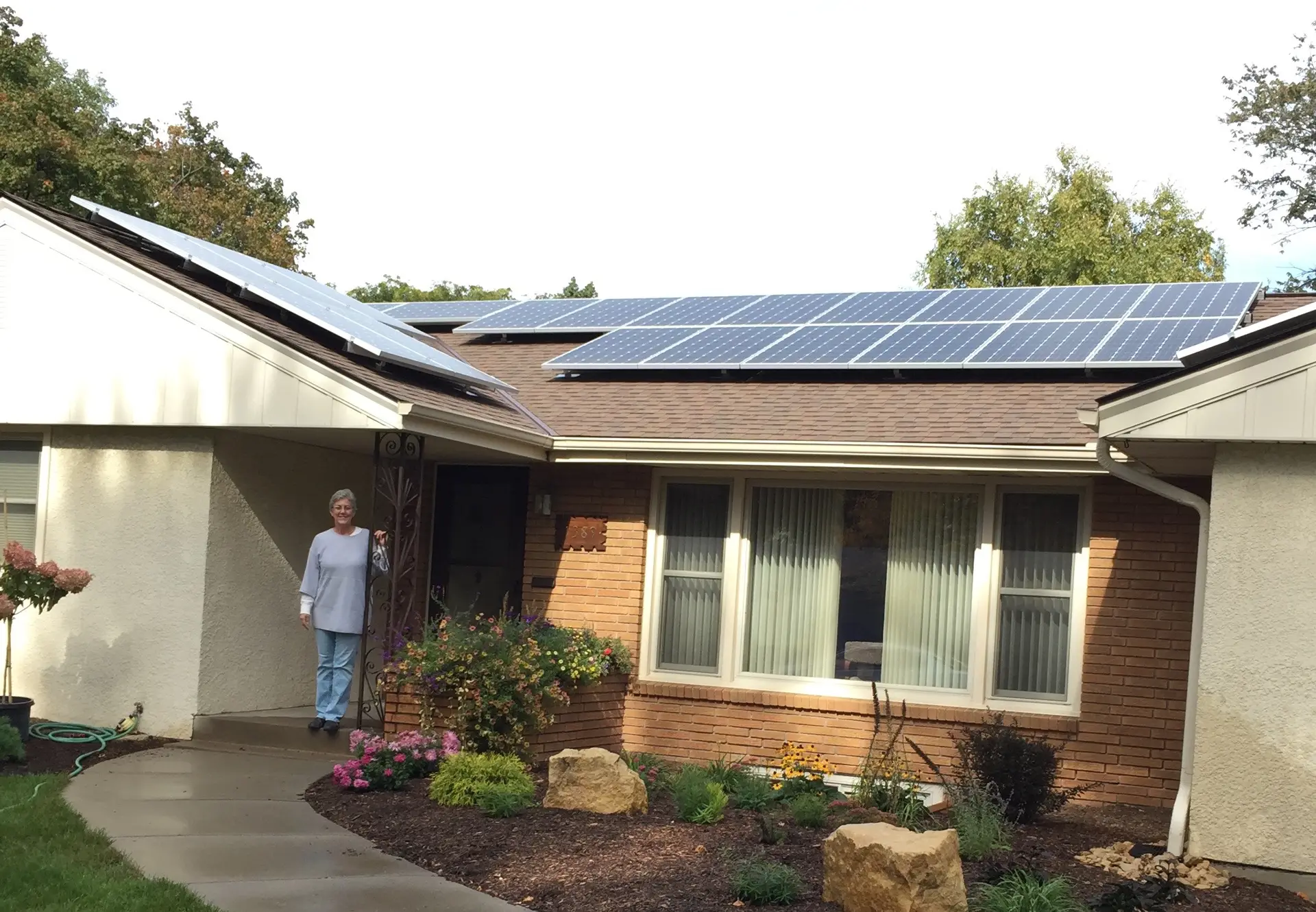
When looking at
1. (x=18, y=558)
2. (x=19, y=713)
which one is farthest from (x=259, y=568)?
(x=19, y=713)

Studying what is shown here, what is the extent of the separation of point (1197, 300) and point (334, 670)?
8.52 meters

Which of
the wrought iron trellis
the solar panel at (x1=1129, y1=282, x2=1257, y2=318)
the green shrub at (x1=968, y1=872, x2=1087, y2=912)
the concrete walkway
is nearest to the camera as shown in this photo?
the green shrub at (x1=968, y1=872, x2=1087, y2=912)

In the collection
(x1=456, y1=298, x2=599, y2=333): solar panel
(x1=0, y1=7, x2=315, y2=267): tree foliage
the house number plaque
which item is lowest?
the house number plaque

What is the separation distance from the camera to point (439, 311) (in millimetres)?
16875

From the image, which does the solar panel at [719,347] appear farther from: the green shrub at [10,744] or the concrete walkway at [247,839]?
the green shrub at [10,744]

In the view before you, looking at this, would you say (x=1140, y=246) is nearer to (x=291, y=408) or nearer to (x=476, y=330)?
(x=476, y=330)

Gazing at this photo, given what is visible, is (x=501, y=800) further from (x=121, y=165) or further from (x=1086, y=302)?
(x=121, y=165)

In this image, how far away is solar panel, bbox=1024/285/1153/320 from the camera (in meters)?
12.6

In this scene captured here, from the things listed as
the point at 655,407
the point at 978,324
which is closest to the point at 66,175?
the point at 655,407

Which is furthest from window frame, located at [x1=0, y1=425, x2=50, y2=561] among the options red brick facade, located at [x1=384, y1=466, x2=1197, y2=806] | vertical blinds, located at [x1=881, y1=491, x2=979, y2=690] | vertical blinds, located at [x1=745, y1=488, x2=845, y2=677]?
vertical blinds, located at [x1=881, y1=491, x2=979, y2=690]

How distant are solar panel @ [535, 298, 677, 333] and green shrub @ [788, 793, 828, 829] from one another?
281 inches

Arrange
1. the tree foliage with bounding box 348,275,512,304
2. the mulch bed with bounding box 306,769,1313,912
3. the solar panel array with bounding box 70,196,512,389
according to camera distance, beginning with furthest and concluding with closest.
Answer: the tree foliage with bounding box 348,275,512,304, the solar panel array with bounding box 70,196,512,389, the mulch bed with bounding box 306,769,1313,912

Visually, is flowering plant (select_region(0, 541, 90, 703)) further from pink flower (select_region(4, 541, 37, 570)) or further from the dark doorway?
the dark doorway

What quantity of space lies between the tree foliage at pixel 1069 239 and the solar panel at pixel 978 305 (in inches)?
791
